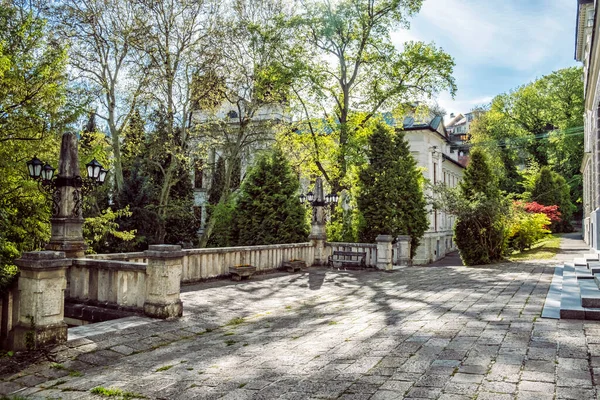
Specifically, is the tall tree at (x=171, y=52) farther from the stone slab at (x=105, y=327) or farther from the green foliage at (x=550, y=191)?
the green foliage at (x=550, y=191)

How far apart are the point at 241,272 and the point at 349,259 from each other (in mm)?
5369

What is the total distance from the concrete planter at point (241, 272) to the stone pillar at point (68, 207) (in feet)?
12.0

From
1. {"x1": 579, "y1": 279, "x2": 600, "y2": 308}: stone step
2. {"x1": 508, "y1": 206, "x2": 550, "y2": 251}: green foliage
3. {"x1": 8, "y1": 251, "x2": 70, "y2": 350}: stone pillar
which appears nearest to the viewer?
{"x1": 8, "y1": 251, "x2": 70, "y2": 350}: stone pillar

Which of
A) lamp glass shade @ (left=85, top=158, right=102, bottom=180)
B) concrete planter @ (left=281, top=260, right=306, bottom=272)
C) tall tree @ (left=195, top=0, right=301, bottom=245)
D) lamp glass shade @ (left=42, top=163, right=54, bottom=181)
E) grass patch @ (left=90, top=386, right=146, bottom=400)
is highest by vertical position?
tall tree @ (left=195, top=0, right=301, bottom=245)

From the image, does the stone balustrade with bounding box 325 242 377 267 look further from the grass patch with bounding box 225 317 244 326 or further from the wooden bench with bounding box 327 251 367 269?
the grass patch with bounding box 225 317 244 326

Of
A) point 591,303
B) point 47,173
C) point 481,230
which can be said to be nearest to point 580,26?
point 481,230

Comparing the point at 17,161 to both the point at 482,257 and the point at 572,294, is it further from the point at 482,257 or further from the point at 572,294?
the point at 482,257

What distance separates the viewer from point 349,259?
16.4 meters

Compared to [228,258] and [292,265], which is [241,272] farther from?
[292,265]

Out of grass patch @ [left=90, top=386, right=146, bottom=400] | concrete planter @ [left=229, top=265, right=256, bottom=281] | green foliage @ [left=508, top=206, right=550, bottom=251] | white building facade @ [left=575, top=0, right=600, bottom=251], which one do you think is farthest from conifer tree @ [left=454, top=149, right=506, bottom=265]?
grass patch @ [left=90, top=386, right=146, bottom=400]

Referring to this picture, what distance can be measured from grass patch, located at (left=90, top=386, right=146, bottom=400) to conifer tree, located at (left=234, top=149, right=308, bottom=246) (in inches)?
640

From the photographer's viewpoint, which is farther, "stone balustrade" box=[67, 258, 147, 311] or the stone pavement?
"stone balustrade" box=[67, 258, 147, 311]

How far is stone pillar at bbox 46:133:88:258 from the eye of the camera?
31.2 feet

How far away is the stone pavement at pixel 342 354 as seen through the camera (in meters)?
3.84
